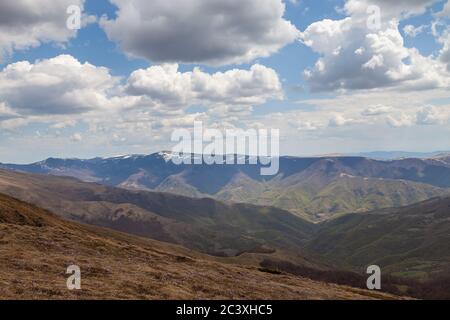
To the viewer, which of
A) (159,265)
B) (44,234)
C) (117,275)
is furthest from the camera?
(44,234)

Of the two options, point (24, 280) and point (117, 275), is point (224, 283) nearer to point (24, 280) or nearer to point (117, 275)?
point (117, 275)
